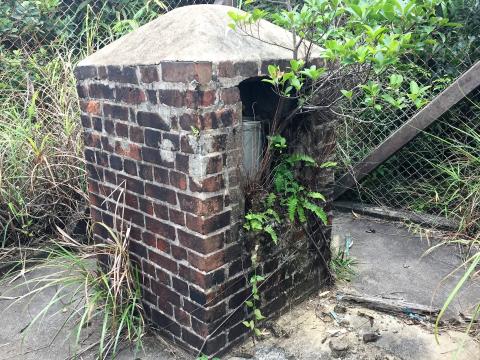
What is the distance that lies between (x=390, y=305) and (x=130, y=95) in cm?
186

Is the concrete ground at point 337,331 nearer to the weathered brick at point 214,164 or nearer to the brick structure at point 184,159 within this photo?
the brick structure at point 184,159

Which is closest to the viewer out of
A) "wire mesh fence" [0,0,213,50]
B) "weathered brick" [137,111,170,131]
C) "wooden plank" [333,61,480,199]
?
"weathered brick" [137,111,170,131]

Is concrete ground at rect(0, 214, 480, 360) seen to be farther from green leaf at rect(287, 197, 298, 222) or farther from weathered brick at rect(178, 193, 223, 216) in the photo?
weathered brick at rect(178, 193, 223, 216)

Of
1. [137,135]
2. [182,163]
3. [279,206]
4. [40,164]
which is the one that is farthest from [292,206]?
[40,164]

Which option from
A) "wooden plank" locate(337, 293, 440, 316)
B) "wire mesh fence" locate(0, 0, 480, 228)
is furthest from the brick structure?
"wire mesh fence" locate(0, 0, 480, 228)

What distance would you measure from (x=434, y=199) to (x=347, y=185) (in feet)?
2.54

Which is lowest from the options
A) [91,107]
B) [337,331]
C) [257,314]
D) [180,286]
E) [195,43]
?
[337,331]

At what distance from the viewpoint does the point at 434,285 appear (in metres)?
2.69

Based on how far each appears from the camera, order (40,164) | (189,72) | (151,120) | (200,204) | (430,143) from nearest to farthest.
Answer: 1. (189,72)
2. (200,204)
3. (151,120)
4. (40,164)
5. (430,143)

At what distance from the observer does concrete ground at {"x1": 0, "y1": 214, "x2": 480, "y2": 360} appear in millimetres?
2055

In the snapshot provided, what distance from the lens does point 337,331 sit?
7.28 feet

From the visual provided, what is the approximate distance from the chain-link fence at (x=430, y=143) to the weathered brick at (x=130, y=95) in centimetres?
200

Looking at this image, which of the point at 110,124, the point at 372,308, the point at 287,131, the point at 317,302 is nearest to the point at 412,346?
the point at 372,308

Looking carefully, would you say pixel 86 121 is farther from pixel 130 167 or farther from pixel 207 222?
pixel 207 222
